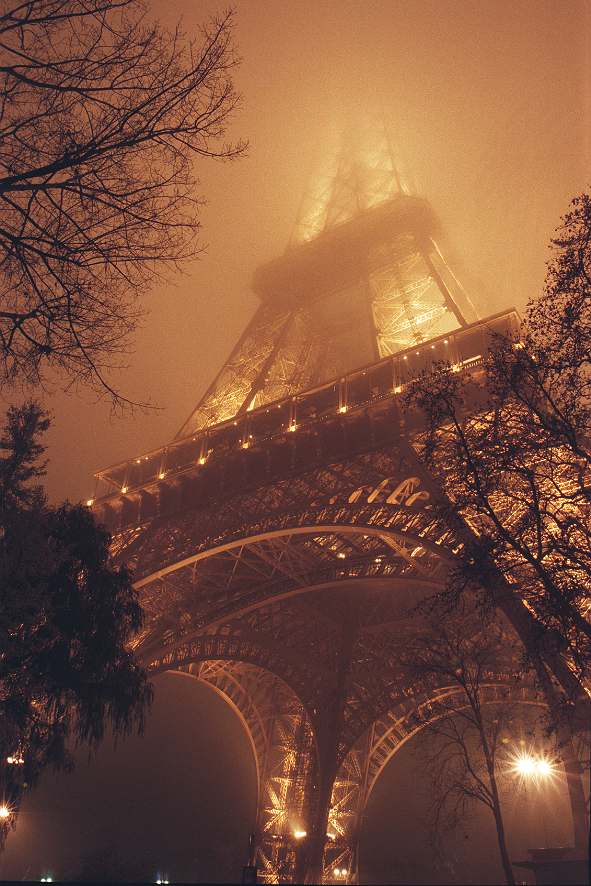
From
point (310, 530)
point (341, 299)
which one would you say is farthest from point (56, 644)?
point (341, 299)

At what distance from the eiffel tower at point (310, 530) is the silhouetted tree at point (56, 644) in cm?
547

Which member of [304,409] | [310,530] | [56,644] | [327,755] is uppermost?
[304,409]

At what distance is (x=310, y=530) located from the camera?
56.5ft

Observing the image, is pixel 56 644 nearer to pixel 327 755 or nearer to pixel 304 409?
pixel 304 409

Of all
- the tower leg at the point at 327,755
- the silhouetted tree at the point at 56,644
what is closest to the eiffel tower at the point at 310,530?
the tower leg at the point at 327,755

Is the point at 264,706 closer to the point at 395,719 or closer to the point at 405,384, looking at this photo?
the point at 395,719

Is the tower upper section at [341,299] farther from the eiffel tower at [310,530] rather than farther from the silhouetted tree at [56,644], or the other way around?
the silhouetted tree at [56,644]

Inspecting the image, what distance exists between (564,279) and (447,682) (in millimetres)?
18822

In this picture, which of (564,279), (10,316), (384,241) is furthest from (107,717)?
(384,241)

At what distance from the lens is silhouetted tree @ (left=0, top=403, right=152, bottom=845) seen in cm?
1124

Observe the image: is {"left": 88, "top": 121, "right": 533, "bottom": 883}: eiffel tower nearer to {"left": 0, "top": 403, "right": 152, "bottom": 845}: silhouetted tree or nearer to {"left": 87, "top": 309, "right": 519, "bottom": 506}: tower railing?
{"left": 87, "top": 309, "right": 519, "bottom": 506}: tower railing

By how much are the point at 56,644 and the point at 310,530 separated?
25.0ft

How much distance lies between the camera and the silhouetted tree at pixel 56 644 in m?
11.2

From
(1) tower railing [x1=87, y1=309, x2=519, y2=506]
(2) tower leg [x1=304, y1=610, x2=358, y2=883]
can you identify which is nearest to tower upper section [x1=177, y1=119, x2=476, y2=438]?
(1) tower railing [x1=87, y1=309, x2=519, y2=506]
